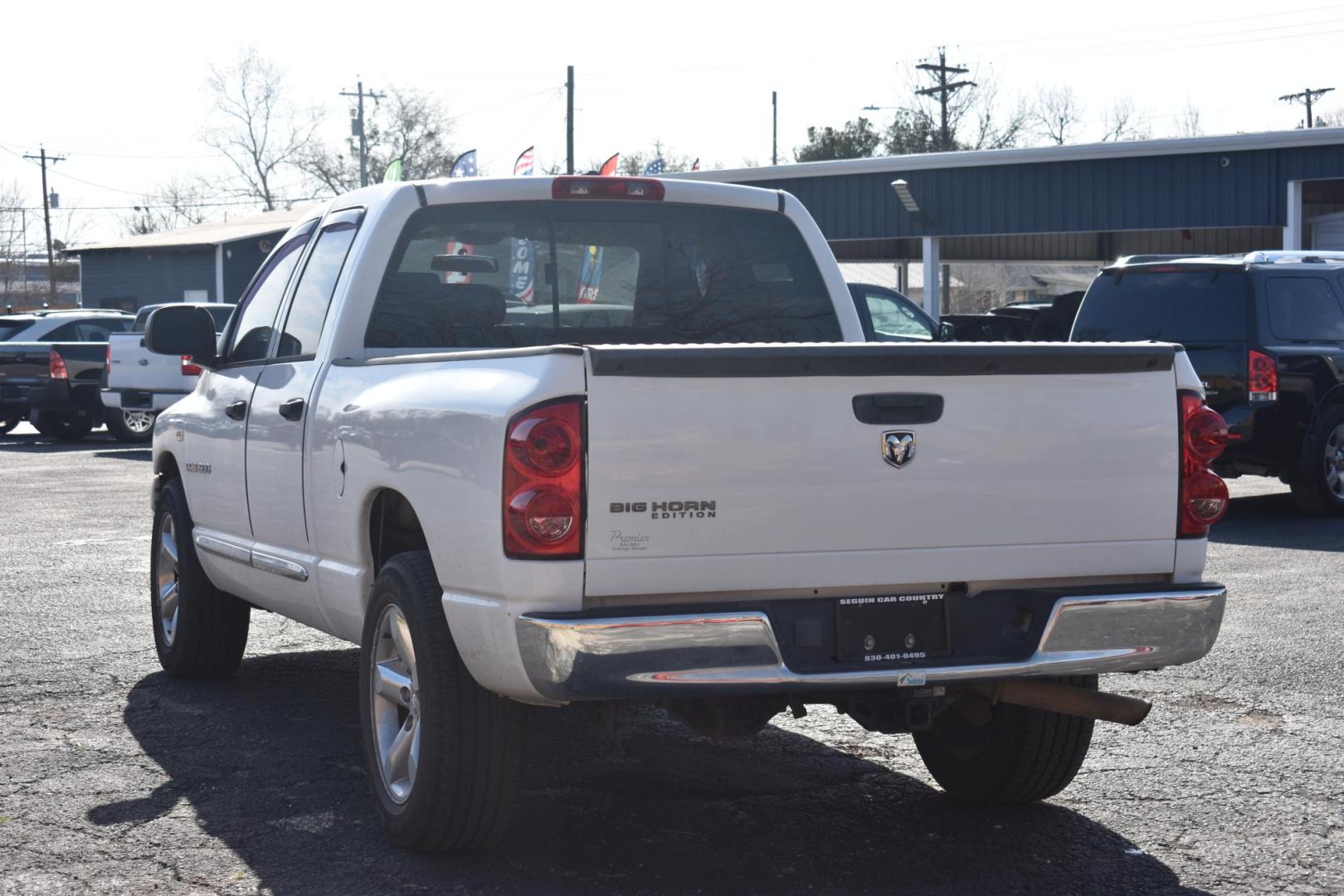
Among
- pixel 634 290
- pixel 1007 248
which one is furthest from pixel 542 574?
pixel 1007 248

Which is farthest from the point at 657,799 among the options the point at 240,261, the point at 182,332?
the point at 240,261

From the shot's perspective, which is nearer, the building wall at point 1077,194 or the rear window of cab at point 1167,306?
the rear window of cab at point 1167,306

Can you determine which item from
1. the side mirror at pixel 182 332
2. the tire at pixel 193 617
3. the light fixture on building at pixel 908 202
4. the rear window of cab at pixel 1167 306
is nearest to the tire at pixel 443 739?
the side mirror at pixel 182 332

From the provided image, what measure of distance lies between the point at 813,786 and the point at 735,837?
2.27 feet

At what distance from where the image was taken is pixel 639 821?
5.21m

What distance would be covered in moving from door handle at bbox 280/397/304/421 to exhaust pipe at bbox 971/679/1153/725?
248cm

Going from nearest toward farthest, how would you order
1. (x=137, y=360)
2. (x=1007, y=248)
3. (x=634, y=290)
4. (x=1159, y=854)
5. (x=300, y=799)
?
(x=1159, y=854) → (x=300, y=799) → (x=634, y=290) → (x=137, y=360) → (x=1007, y=248)

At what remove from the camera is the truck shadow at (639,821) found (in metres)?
4.63

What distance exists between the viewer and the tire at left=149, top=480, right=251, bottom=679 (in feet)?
23.7

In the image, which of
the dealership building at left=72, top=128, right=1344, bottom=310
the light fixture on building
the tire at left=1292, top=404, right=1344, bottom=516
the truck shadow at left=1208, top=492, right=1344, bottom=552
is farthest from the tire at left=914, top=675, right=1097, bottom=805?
the light fixture on building

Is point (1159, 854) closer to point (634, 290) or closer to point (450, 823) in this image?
point (450, 823)

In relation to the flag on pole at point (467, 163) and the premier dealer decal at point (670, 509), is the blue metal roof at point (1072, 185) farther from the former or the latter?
the premier dealer decal at point (670, 509)

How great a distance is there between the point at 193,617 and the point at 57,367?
59.7 feet

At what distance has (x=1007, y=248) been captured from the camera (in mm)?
43156
